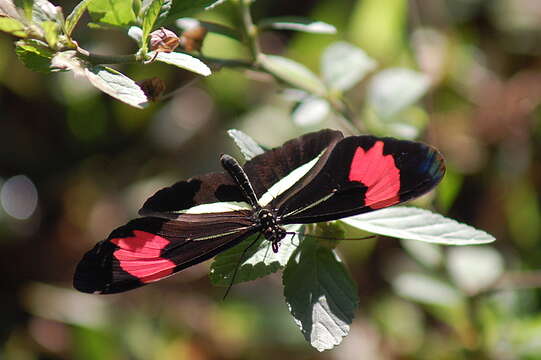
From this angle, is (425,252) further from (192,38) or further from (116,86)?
(116,86)

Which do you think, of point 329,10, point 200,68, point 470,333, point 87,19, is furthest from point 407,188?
point 87,19

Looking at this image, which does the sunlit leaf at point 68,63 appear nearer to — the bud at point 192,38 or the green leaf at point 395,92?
the bud at point 192,38

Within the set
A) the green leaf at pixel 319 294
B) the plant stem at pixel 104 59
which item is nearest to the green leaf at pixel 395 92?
the green leaf at pixel 319 294

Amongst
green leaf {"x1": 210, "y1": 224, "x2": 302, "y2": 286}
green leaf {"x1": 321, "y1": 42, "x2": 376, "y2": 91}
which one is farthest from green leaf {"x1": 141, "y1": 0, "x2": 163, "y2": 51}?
green leaf {"x1": 321, "y1": 42, "x2": 376, "y2": 91}

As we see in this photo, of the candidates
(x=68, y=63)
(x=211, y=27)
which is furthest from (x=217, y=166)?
(x=68, y=63)

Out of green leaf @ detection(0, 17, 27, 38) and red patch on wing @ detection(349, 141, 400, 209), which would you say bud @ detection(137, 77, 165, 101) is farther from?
red patch on wing @ detection(349, 141, 400, 209)

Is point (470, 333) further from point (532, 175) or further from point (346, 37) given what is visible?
point (346, 37)
